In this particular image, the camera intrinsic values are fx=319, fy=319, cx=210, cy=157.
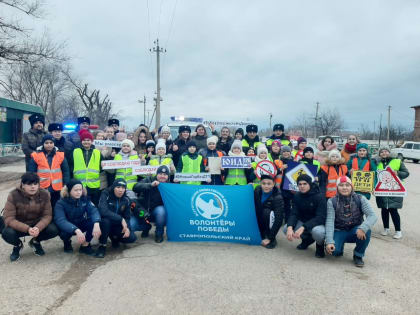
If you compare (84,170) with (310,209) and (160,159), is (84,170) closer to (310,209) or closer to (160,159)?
(160,159)

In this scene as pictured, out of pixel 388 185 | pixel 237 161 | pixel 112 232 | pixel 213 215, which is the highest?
pixel 237 161

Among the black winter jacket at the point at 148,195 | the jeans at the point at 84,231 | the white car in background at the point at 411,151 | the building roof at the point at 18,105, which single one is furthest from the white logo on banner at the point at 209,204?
the white car in background at the point at 411,151

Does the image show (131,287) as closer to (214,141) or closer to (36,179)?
(36,179)

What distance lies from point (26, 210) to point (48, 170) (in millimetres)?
1126

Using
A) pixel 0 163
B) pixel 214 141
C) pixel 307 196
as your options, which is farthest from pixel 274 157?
pixel 0 163

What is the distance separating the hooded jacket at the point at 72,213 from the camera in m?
4.64

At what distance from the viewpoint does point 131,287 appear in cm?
366

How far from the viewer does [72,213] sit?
4.77 m

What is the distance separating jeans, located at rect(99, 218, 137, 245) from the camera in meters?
4.80

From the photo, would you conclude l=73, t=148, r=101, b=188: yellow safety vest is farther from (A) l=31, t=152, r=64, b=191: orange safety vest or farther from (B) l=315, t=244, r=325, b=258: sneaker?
(B) l=315, t=244, r=325, b=258: sneaker

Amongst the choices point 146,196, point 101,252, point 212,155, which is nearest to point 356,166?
point 212,155

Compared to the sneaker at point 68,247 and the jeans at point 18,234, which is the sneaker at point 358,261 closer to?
the sneaker at point 68,247

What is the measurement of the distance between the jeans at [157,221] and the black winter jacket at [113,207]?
0.27 m

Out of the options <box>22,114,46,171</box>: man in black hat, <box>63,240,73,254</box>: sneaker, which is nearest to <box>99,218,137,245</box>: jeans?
<box>63,240,73,254</box>: sneaker
